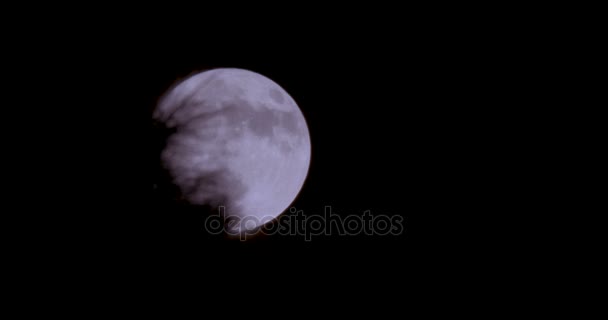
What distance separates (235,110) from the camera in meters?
3.10

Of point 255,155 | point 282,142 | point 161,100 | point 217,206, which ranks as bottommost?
point 217,206

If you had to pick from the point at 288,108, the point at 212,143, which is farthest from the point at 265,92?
the point at 212,143

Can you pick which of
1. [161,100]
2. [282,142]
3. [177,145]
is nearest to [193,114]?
[177,145]

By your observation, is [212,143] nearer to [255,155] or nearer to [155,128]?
[255,155]

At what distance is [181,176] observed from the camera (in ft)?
9.98

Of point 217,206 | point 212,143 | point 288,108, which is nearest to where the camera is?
point 212,143

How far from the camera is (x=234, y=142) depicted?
3006mm

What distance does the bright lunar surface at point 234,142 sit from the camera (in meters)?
3.01

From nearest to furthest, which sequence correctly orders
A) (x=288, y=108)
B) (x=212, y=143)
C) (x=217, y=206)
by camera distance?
(x=212, y=143) → (x=217, y=206) → (x=288, y=108)

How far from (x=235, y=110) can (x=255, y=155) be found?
0.41 m

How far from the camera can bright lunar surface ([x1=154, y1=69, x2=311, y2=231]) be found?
3.01m

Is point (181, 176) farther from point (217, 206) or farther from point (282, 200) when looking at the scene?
point (282, 200)

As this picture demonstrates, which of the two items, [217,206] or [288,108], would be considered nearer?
[217,206]

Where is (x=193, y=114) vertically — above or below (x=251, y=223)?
above
